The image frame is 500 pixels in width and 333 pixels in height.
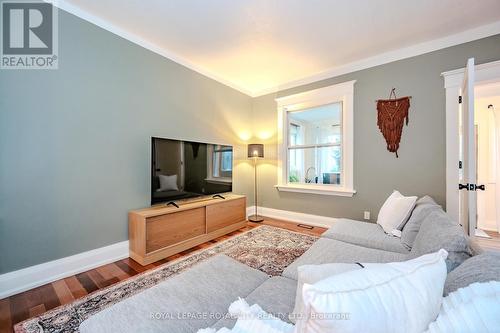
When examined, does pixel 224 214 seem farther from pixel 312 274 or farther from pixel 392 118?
pixel 392 118

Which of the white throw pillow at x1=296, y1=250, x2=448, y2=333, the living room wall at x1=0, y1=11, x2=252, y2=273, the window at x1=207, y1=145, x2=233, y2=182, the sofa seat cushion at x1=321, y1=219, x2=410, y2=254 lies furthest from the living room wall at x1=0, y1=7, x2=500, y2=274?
the white throw pillow at x1=296, y1=250, x2=448, y2=333

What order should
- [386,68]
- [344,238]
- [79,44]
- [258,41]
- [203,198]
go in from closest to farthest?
[344,238] < [79,44] < [258,41] < [386,68] < [203,198]

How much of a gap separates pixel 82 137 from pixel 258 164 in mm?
2995

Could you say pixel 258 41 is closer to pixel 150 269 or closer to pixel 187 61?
pixel 187 61

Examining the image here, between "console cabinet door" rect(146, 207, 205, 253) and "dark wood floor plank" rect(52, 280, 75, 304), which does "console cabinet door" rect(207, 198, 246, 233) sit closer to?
"console cabinet door" rect(146, 207, 205, 253)

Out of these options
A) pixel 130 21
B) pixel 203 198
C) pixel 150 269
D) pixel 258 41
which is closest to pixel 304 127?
pixel 258 41

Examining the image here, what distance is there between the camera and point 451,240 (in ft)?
3.14

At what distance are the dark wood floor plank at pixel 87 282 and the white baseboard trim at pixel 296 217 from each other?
8.94 feet

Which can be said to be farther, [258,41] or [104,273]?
[258,41]

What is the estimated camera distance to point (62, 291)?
1.79 m

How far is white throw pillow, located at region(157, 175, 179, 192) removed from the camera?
257cm

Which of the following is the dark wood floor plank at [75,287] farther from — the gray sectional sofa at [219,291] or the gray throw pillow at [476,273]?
the gray throw pillow at [476,273]

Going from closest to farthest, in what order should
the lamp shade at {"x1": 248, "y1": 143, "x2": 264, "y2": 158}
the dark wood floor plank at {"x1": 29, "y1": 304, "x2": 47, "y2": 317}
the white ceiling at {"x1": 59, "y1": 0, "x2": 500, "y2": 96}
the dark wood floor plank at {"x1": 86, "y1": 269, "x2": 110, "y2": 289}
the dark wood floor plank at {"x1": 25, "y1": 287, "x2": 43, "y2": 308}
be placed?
1. the dark wood floor plank at {"x1": 29, "y1": 304, "x2": 47, "y2": 317}
2. the dark wood floor plank at {"x1": 25, "y1": 287, "x2": 43, "y2": 308}
3. the dark wood floor plank at {"x1": 86, "y1": 269, "x2": 110, "y2": 289}
4. the white ceiling at {"x1": 59, "y1": 0, "x2": 500, "y2": 96}
5. the lamp shade at {"x1": 248, "y1": 143, "x2": 264, "y2": 158}

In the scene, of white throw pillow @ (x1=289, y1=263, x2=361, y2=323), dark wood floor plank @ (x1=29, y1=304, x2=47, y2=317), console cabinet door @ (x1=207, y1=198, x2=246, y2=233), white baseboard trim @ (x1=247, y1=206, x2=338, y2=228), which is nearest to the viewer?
white throw pillow @ (x1=289, y1=263, x2=361, y2=323)
